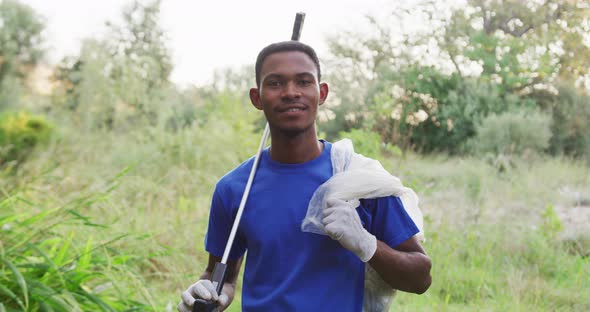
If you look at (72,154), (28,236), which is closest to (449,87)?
(72,154)

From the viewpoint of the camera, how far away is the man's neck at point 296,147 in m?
1.71

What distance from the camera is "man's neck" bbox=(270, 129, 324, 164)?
171 cm

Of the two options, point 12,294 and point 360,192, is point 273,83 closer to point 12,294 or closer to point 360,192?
point 360,192

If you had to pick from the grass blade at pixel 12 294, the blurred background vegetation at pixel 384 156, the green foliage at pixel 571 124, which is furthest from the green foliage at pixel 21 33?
the grass blade at pixel 12 294

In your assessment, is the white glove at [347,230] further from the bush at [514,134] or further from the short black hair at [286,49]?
the bush at [514,134]

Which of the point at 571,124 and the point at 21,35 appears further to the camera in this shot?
the point at 21,35

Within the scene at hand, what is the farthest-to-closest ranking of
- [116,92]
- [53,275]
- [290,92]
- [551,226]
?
[116,92] → [551,226] → [53,275] → [290,92]

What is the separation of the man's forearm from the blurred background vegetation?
5.72ft

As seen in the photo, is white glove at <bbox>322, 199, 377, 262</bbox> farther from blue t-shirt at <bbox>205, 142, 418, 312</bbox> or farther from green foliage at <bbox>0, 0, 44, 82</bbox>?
green foliage at <bbox>0, 0, 44, 82</bbox>

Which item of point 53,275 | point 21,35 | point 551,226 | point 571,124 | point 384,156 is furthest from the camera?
point 21,35

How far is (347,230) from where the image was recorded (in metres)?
1.50

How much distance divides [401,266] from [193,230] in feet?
13.1

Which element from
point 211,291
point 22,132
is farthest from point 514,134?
point 211,291

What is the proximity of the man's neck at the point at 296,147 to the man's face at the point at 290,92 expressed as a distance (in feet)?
0.08
